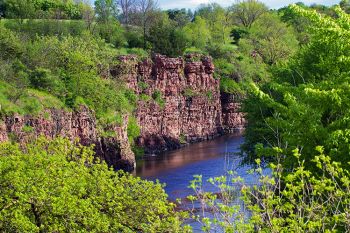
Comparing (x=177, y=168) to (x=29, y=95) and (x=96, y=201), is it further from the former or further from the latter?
(x=96, y=201)

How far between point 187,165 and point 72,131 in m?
12.6

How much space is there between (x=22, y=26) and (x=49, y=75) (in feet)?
84.4

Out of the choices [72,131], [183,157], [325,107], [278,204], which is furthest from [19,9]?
[278,204]

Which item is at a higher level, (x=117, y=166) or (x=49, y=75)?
(x=49, y=75)

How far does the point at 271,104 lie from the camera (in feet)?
80.8

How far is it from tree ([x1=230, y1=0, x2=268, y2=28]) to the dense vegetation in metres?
0.37

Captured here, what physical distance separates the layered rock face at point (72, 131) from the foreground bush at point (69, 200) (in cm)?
3000

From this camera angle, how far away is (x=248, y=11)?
14925 centimetres

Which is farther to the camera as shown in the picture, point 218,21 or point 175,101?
point 218,21

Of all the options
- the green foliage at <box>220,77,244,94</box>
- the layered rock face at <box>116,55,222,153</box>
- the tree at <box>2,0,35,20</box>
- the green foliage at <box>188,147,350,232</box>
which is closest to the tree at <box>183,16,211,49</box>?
the green foliage at <box>220,77,244,94</box>

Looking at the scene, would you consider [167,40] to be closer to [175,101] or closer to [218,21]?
[175,101]

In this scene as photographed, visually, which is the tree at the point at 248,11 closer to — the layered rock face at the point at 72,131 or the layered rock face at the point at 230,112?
the layered rock face at the point at 230,112

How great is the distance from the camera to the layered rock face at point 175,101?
8694 cm

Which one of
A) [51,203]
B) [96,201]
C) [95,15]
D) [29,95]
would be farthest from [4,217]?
[95,15]
